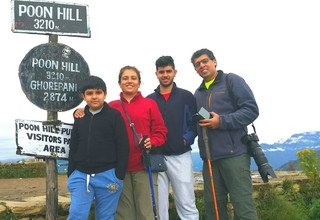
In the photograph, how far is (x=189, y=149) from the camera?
4426 mm

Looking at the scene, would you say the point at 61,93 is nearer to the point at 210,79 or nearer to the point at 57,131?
the point at 57,131

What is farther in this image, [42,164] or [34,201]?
[42,164]

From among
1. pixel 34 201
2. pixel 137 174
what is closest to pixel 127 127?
pixel 137 174

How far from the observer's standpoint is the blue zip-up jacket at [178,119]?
4301mm

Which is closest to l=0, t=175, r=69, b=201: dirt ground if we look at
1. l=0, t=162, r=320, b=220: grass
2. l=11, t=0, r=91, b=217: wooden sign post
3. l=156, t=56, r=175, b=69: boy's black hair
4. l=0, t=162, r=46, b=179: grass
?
l=11, t=0, r=91, b=217: wooden sign post

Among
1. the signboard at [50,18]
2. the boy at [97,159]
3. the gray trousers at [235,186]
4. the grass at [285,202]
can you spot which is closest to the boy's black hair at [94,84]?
the boy at [97,159]

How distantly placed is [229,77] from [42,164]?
998 centimetres

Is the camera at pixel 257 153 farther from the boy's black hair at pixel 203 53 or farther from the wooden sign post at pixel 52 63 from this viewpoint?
the wooden sign post at pixel 52 63

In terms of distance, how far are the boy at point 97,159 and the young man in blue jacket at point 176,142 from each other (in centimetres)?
68

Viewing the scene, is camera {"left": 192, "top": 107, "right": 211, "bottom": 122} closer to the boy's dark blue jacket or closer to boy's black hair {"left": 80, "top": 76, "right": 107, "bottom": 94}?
the boy's dark blue jacket

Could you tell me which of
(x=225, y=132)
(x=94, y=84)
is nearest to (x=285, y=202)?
(x=225, y=132)

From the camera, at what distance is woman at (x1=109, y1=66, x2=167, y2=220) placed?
13.2 feet

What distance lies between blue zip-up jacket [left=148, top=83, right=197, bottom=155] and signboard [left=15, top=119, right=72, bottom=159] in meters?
1.13

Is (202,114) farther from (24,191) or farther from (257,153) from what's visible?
(24,191)
